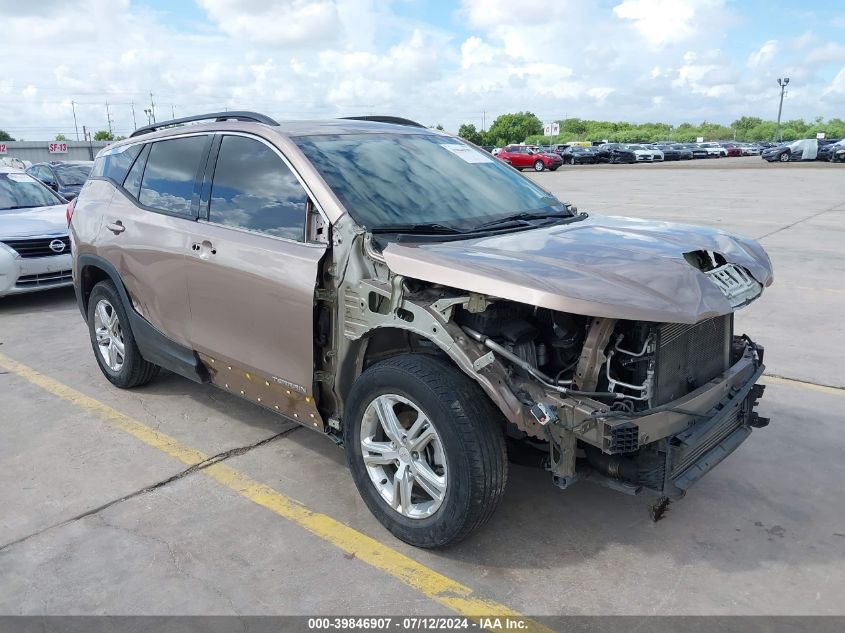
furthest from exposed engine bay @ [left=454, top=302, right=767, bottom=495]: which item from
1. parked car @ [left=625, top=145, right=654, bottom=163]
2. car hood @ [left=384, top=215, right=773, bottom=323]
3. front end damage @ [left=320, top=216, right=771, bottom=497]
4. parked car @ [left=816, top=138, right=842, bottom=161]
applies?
parked car @ [left=625, top=145, right=654, bottom=163]

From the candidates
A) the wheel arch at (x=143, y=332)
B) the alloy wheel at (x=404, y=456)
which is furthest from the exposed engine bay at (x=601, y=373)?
the wheel arch at (x=143, y=332)

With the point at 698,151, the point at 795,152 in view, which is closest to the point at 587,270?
the point at 795,152

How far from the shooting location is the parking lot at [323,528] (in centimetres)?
298

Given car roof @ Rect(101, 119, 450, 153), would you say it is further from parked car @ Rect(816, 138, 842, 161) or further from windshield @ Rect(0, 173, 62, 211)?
parked car @ Rect(816, 138, 842, 161)

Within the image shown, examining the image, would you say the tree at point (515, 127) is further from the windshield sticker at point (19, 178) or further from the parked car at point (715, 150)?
the windshield sticker at point (19, 178)

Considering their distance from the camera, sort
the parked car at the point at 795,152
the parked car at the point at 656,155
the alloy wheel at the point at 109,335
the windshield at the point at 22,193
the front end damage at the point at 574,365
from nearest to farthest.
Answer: the front end damage at the point at 574,365, the alloy wheel at the point at 109,335, the windshield at the point at 22,193, the parked car at the point at 795,152, the parked car at the point at 656,155

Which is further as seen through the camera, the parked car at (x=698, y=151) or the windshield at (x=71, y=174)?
the parked car at (x=698, y=151)

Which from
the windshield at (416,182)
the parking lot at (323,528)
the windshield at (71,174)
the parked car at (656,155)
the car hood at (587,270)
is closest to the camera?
the car hood at (587,270)

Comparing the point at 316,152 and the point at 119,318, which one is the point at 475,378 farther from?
the point at 119,318

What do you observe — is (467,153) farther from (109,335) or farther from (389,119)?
(109,335)

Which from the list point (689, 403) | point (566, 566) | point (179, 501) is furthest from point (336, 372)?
point (689, 403)

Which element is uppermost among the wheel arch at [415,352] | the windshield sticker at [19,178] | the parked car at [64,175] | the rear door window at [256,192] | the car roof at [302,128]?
the car roof at [302,128]

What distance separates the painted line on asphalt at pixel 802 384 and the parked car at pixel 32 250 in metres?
7.49

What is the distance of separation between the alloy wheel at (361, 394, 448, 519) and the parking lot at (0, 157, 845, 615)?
240 millimetres
